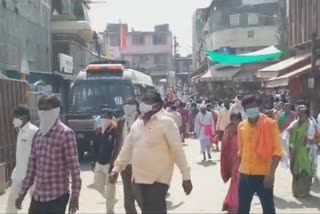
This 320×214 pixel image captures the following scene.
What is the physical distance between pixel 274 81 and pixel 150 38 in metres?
74.6

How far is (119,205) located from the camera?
10.0m

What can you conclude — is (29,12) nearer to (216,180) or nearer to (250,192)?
(216,180)

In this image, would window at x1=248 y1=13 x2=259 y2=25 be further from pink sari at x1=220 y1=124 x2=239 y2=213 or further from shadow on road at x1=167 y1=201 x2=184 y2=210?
pink sari at x1=220 y1=124 x2=239 y2=213

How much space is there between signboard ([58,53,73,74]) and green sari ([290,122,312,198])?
21.3 m

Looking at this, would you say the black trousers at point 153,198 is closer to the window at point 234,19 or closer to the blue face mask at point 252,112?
the blue face mask at point 252,112

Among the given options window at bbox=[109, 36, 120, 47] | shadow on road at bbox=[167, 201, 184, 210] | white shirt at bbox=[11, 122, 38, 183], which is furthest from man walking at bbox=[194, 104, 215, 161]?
window at bbox=[109, 36, 120, 47]

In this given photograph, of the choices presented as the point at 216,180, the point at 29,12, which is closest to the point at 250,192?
the point at 216,180

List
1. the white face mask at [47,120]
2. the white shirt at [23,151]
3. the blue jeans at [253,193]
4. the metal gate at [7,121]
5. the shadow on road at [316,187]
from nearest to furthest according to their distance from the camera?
the white face mask at [47,120] → the blue jeans at [253,193] → the white shirt at [23,151] → the shadow on road at [316,187] → the metal gate at [7,121]

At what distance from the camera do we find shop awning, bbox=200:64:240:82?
37344 millimetres

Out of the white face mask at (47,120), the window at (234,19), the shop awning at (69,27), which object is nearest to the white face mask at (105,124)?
the white face mask at (47,120)

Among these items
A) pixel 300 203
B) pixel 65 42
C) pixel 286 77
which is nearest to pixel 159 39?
pixel 65 42

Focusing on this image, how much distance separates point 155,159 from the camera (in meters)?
6.05

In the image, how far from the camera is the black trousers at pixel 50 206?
5406mm

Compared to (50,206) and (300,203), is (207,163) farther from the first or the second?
(50,206)
